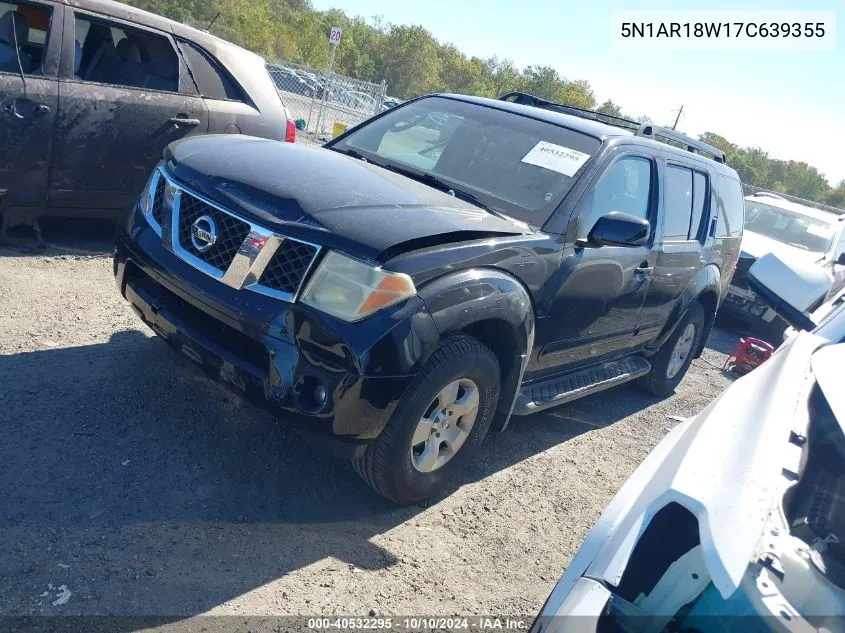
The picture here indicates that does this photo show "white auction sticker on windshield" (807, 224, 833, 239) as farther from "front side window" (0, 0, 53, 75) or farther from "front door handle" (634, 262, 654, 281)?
"front side window" (0, 0, 53, 75)

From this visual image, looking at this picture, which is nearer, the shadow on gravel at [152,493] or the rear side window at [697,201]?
the shadow on gravel at [152,493]

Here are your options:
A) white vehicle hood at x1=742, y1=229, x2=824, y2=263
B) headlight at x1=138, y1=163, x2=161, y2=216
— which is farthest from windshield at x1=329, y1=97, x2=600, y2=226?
white vehicle hood at x1=742, y1=229, x2=824, y2=263

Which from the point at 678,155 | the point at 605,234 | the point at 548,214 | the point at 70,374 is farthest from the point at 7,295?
the point at 678,155

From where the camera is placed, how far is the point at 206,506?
9.81 ft

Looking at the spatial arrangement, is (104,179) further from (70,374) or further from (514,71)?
(514,71)

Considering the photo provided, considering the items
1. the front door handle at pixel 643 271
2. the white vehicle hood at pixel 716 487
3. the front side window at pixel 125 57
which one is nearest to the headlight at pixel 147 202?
the front side window at pixel 125 57

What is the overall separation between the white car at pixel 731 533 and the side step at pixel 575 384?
4.16ft

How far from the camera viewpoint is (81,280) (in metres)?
5.00

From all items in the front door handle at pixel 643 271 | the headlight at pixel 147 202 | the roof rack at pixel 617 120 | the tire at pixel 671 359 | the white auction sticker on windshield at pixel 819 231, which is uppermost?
the roof rack at pixel 617 120

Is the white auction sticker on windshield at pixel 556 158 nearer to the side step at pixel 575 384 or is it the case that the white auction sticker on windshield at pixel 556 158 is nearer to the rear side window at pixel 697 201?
the side step at pixel 575 384

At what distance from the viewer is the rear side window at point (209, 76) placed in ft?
19.1

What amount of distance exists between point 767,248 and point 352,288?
8285 mm

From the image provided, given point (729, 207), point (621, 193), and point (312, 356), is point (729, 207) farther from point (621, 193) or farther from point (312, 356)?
point (312, 356)

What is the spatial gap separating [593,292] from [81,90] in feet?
12.6
